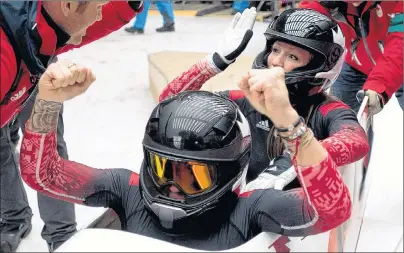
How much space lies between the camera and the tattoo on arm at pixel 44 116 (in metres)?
1.46

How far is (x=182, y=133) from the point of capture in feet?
4.52

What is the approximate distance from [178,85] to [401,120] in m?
1.70

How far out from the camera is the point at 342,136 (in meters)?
1.81

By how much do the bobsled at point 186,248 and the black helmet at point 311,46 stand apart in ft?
0.64

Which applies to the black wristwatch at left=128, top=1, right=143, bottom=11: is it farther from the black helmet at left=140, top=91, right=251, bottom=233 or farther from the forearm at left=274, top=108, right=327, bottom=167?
the forearm at left=274, top=108, right=327, bottom=167

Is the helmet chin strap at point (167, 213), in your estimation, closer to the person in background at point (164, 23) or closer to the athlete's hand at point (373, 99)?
the athlete's hand at point (373, 99)

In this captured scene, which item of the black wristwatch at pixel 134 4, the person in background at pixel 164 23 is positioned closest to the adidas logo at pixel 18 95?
the black wristwatch at pixel 134 4

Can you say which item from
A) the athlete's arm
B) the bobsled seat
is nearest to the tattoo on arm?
the athlete's arm

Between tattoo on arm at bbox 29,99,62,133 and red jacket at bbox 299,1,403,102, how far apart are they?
3.82 ft

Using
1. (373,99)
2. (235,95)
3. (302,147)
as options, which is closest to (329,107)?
(373,99)

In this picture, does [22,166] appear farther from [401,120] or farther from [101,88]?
[101,88]

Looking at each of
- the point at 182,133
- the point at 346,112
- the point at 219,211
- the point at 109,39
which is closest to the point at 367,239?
the point at 346,112

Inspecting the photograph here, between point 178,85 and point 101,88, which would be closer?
point 178,85

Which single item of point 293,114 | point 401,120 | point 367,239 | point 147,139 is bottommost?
point 401,120
